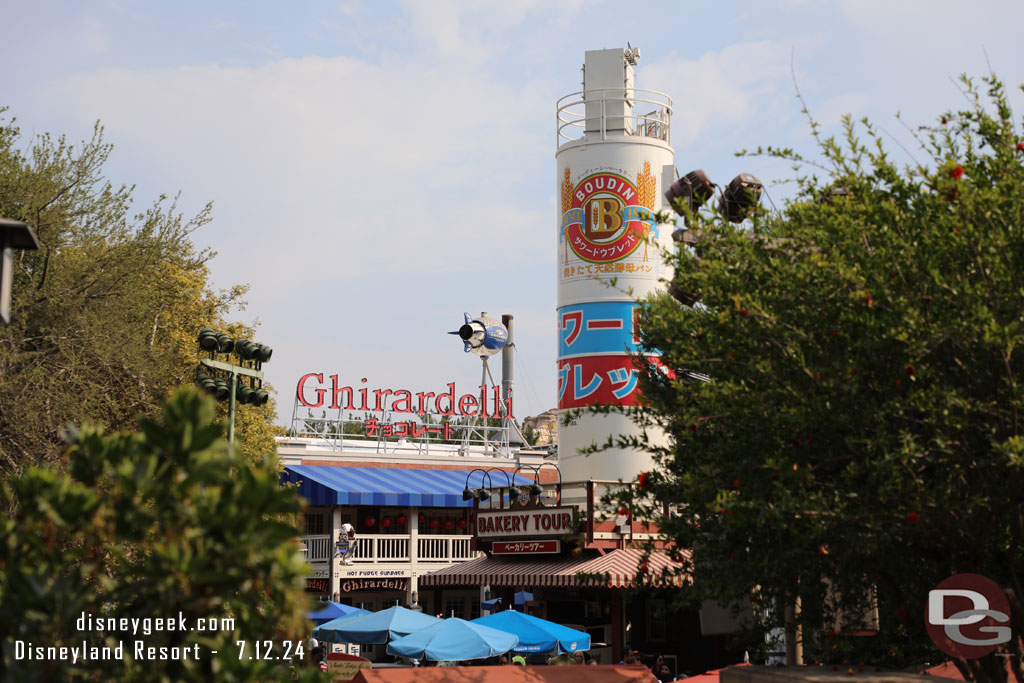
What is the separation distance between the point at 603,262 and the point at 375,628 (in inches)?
505

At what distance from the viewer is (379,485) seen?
121 ft

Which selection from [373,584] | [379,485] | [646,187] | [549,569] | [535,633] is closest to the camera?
[535,633]

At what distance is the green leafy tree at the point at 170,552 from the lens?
5242 millimetres

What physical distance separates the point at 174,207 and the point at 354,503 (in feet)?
41.6

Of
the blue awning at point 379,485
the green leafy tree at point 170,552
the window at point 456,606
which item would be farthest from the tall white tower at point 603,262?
the green leafy tree at point 170,552

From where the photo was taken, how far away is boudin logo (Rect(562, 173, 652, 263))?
29484mm

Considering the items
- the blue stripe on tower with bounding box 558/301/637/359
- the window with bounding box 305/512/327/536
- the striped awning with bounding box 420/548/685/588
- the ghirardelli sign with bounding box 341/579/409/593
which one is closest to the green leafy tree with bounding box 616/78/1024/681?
the striped awning with bounding box 420/548/685/588

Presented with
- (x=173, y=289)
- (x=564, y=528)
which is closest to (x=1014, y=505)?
(x=564, y=528)

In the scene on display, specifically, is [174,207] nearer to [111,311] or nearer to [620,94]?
[111,311]

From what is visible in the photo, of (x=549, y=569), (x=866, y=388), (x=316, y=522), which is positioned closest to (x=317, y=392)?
(x=316, y=522)

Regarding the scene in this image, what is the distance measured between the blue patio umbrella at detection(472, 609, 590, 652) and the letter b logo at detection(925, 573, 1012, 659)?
12.5 m

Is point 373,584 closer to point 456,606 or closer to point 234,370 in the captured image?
point 456,606

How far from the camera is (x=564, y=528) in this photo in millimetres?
26016

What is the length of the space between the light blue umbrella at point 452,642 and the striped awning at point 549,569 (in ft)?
12.8
